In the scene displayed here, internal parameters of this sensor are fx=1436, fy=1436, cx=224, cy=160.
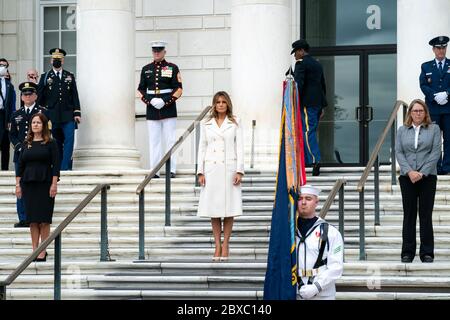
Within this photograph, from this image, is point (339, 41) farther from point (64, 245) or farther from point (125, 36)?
point (64, 245)

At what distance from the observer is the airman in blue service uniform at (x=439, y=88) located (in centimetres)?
1931

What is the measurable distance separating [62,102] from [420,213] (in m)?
7.21

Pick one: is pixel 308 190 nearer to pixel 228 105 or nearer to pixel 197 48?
pixel 228 105

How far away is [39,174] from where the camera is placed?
17812mm

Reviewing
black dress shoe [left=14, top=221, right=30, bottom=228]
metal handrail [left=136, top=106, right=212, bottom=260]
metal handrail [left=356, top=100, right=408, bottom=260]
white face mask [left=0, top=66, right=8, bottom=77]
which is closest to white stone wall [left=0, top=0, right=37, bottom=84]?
white face mask [left=0, top=66, right=8, bottom=77]

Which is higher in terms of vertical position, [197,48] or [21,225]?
[197,48]

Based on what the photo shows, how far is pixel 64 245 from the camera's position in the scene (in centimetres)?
1833

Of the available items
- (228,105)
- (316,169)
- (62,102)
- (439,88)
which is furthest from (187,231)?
(62,102)

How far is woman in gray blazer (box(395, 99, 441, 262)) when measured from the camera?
53.1ft

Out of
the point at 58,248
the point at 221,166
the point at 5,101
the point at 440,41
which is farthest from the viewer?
the point at 5,101

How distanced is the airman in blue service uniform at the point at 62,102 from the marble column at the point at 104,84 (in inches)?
13.9

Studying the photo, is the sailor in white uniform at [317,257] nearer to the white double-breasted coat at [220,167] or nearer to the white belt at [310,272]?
the white belt at [310,272]

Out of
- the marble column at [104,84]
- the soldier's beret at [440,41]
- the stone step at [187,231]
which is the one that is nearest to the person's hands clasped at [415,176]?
the stone step at [187,231]
